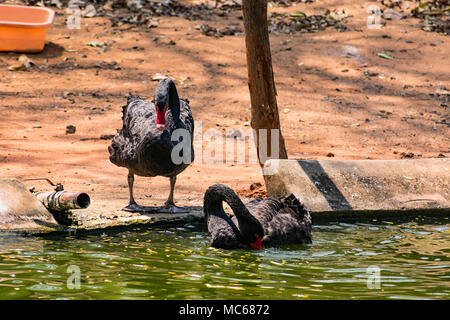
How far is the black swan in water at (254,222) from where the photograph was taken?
6320 millimetres

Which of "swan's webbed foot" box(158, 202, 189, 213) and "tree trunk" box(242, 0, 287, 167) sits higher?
"tree trunk" box(242, 0, 287, 167)

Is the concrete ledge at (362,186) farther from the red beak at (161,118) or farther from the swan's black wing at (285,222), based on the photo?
the red beak at (161,118)

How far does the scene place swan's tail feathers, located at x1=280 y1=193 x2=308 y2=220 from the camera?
6.84m

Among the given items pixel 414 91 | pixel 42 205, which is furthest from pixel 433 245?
pixel 414 91

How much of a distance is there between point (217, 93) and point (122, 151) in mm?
7082

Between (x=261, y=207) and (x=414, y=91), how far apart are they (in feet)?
29.3

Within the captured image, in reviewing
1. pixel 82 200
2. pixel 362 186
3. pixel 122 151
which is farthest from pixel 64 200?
pixel 362 186

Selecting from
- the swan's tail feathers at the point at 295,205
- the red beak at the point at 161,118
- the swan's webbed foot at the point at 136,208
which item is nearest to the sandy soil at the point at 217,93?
the swan's webbed foot at the point at 136,208

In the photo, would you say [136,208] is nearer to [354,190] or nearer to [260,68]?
[260,68]

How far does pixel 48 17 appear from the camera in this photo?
16.6 meters

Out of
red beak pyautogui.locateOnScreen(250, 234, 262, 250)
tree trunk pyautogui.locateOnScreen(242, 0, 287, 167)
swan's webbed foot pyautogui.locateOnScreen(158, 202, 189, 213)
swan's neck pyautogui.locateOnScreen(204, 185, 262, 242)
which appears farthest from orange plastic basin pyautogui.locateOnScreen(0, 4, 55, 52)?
red beak pyautogui.locateOnScreen(250, 234, 262, 250)

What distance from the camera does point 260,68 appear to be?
8.03 metres

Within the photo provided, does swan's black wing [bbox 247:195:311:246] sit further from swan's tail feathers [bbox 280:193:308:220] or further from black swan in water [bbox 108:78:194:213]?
black swan in water [bbox 108:78:194:213]

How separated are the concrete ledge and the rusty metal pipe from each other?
2263 millimetres
